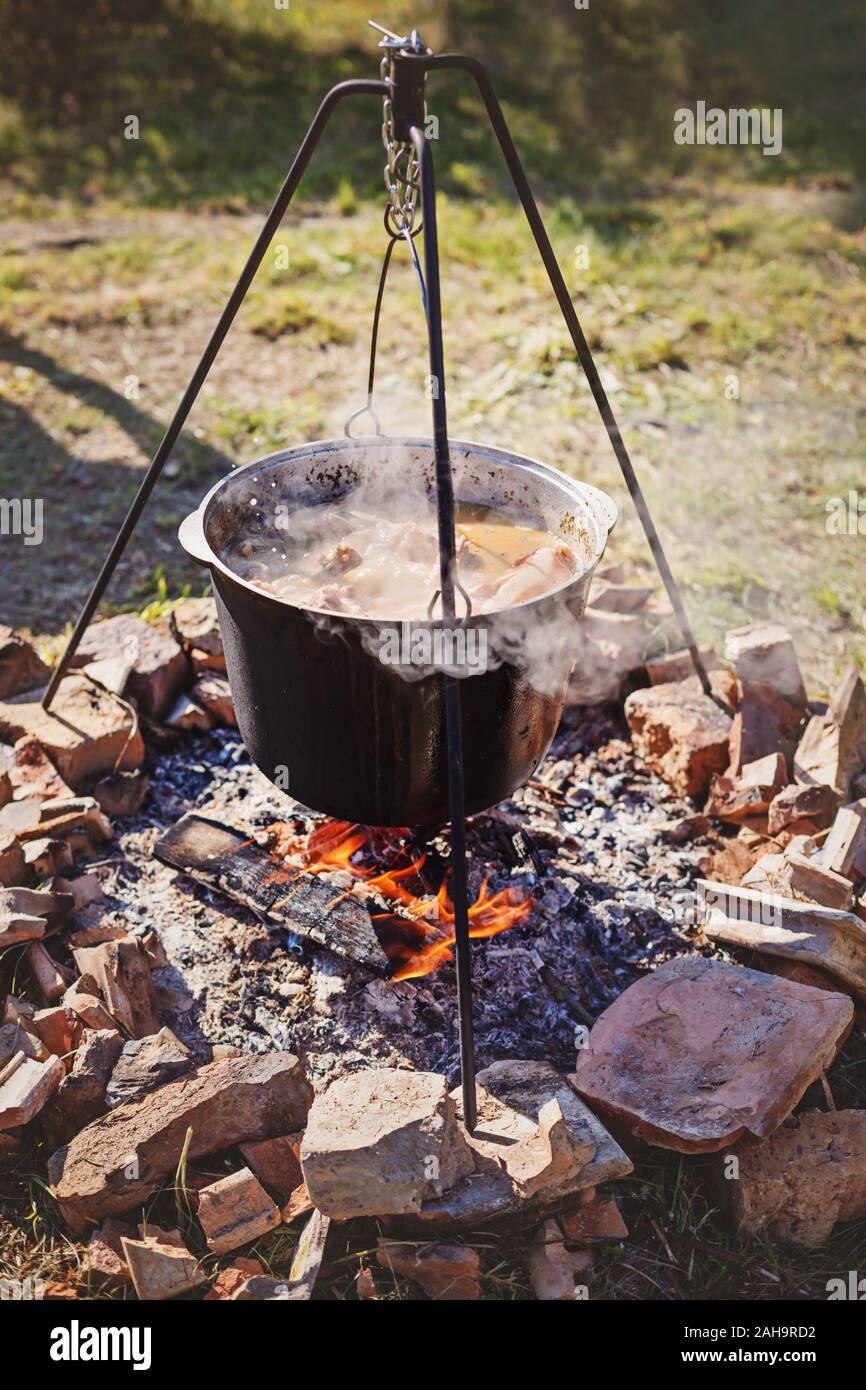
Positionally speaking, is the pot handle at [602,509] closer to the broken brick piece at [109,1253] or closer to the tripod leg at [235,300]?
the tripod leg at [235,300]

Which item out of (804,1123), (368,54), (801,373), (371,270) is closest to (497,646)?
(804,1123)

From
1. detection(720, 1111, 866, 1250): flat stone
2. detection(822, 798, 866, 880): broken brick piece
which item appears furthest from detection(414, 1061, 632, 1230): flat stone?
detection(822, 798, 866, 880): broken brick piece

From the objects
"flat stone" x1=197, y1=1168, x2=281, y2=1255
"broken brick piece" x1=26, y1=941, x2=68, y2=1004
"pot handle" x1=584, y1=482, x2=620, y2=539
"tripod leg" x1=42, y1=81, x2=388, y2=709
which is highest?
"tripod leg" x1=42, y1=81, x2=388, y2=709

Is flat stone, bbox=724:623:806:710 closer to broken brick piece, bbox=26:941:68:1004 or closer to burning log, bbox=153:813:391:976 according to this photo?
burning log, bbox=153:813:391:976

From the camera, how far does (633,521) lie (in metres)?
5.60

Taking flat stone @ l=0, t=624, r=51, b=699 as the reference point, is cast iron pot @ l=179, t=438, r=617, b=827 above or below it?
above

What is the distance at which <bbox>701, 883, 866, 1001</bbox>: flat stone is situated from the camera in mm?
3084

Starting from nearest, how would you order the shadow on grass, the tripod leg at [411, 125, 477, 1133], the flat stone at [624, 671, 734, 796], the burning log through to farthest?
the tripod leg at [411, 125, 477, 1133]
the burning log
the flat stone at [624, 671, 734, 796]
the shadow on grass

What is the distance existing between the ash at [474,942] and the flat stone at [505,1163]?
0.20 metres

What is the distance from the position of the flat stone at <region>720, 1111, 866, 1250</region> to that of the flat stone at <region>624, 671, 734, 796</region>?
1.41 metres

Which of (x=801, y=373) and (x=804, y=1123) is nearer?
(x=804, y=1123)

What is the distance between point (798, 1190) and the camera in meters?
2.65

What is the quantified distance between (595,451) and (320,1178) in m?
4.48
